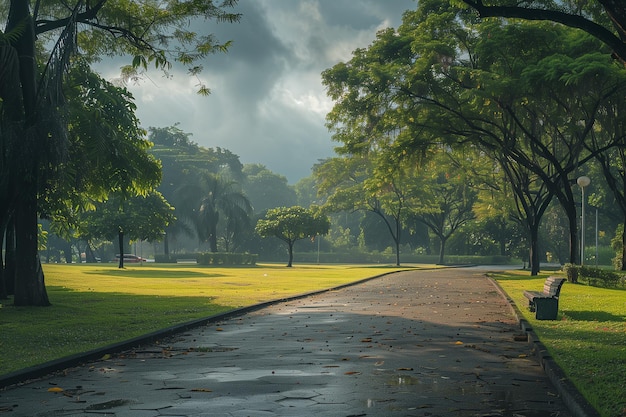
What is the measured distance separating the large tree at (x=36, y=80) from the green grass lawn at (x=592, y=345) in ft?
39.3

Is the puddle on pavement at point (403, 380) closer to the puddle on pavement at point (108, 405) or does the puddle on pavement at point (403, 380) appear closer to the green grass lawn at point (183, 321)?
the green grass lawn at point (183, 321)

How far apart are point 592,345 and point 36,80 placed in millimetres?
16573

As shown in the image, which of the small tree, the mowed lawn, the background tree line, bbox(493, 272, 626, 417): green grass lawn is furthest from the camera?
the small tree

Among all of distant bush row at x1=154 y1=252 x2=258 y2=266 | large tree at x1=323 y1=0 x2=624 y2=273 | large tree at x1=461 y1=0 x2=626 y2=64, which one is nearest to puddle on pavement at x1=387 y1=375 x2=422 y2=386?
large tree at x1=461 y1=0 x2=626 y2=64

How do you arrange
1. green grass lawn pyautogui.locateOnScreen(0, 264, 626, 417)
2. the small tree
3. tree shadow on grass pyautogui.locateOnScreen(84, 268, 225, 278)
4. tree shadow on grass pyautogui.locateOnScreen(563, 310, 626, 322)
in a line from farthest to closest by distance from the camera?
1. the small tree
2. tree shadow on grass pyautogui.locateOnScreen(84, 268, 225, 278)
3. tree shadow on grass pyautogui.locateOnScreen(563, 310, 626, 322)
4. green grass lawn pyautogui.locateOnScreen(0, 264, 626, 417)

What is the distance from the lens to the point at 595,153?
110 ft

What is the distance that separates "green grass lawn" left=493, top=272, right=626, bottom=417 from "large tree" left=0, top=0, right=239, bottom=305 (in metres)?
12.0

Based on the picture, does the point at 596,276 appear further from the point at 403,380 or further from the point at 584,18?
the point at 403,380

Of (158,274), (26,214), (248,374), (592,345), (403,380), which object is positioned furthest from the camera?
(158,274)

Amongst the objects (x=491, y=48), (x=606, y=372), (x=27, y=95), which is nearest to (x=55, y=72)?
(x=27, y=95)

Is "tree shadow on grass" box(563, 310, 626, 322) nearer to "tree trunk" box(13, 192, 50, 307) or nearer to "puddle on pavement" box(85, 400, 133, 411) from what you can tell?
"puddle on pavement" box(85, 400, 133, 411)

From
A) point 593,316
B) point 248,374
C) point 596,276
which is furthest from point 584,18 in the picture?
point 596,276

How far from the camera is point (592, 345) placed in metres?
12.1

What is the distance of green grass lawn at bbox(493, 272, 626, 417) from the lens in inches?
311
